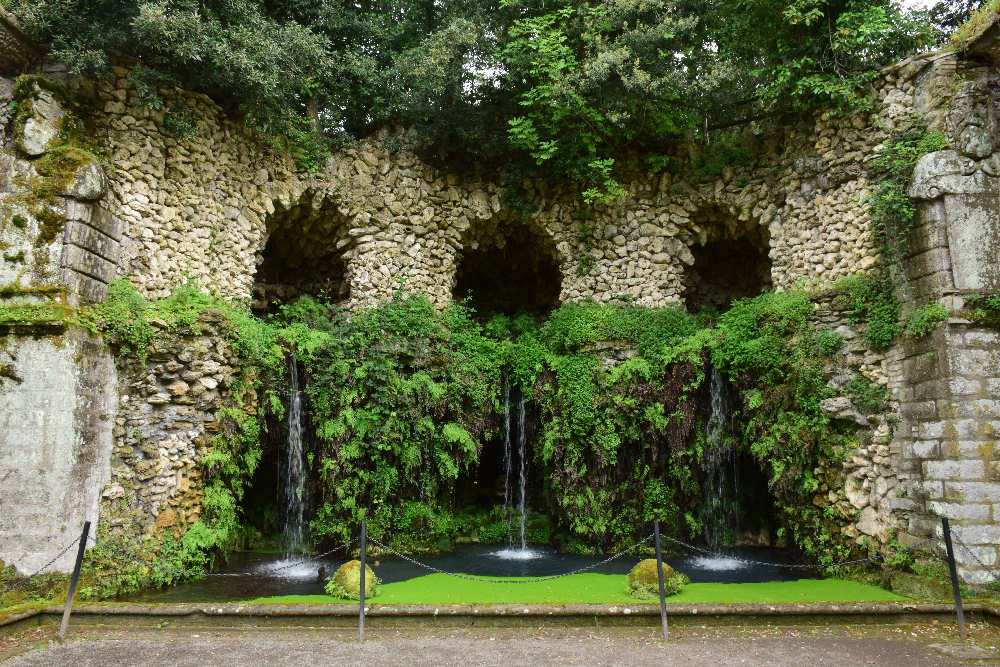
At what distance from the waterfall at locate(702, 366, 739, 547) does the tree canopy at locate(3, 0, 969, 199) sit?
439 cm

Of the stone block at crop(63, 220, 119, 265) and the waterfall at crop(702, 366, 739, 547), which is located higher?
the stone block at crop(63, 220, 119, 265)

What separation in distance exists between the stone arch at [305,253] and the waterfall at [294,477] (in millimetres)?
2651

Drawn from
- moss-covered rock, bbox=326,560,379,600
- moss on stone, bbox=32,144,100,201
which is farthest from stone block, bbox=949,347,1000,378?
moss on stone, bbox=32,144,100,201

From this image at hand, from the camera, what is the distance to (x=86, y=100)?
918 cm

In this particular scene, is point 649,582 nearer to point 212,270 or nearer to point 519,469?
point 519,469

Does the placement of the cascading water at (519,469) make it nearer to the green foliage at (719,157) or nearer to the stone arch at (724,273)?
the stone arch at (724,273)

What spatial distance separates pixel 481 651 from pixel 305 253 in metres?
10.1

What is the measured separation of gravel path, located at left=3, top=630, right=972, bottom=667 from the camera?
5.77 meters

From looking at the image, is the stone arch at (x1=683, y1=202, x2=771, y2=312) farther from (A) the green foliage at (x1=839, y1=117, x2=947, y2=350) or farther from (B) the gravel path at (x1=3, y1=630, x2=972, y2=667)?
(B) the gravel path at (x1=3, y1=630, x2=972, y2=667)

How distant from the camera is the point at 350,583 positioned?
24.9ft

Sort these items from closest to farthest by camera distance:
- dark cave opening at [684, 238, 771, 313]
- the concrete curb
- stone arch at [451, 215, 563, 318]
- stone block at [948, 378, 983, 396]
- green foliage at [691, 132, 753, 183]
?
the concrete curb → stone block at [948, 378, 983, 396] → green foliage at [691, 132, 753, 183] → dark cave opening at [684, 238, 771, 313] → stone arch at [451, 215, 563, 318]

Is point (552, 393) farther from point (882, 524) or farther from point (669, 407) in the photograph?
point (882, 524)

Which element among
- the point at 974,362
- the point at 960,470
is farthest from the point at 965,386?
the point at 960,470

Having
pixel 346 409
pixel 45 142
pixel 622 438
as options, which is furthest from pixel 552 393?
pixel 45 142
